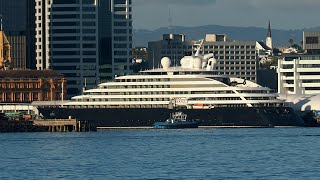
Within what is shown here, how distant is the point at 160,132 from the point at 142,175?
8539cm

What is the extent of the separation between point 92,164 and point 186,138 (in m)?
51.2

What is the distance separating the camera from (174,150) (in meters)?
146

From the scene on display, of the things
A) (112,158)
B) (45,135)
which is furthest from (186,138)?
(112,158)

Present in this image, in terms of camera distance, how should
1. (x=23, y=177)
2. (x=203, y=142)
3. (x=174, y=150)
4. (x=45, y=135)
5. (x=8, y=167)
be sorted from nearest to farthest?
(x=23, y=177), (x=8, y=167), (x=174, y=150), (x=203, y=142), (x=45, y=135)

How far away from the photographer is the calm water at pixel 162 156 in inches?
4510

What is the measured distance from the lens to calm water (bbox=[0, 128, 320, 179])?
114562 mm

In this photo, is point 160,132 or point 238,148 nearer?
point 238,148

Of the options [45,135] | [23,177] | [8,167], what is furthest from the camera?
[45,135]

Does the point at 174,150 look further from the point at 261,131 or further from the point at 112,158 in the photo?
the point at 261,131

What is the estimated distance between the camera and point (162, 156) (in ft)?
446

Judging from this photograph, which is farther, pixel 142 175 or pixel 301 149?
pixel 301 149

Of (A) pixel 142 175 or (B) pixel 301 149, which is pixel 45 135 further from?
(A) pixel 142 175

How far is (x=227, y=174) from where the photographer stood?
113 metres

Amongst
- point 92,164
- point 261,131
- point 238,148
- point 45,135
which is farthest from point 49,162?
point 261,131
